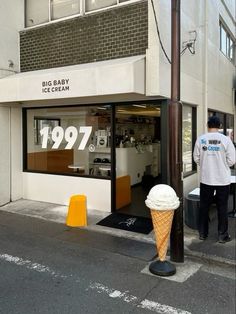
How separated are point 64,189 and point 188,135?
11.0ft

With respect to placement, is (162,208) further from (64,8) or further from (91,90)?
(64,8)

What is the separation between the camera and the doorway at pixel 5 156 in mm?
8070

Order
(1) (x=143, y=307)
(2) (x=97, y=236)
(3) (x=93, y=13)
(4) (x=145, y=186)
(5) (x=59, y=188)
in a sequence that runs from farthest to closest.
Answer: (4) (x=145, y=186) → (5) (x=59, y=188) → (3) (x=93, y=13) → (2) (x=97, y=236) → (1) (x=143, y=307)

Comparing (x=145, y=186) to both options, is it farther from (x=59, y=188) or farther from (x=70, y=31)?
(x=70, y=31)

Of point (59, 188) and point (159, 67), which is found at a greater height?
point (159, 67)

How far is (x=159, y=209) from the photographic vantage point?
14.0 ft

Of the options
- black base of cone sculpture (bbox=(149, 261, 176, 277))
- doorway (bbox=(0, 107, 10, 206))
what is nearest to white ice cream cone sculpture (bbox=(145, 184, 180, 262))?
black base of cone sculpture (bbox=(149, 261, 176, 277))

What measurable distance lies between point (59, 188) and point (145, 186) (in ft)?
9.66

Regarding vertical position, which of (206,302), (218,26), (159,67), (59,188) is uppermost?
(218,26)

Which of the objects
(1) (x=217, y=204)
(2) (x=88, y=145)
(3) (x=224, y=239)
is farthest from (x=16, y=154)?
(3) (x=224, y=239)

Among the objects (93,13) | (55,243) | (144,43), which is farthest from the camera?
(93,13)

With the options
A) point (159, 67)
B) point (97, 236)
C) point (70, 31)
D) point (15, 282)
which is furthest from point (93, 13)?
point (15, 282)

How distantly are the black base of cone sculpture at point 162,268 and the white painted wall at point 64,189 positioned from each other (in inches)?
118

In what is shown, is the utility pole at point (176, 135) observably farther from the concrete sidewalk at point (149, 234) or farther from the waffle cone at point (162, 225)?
the concrete sidewalk at point (149, 234)
